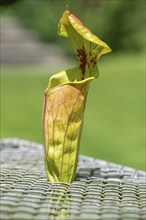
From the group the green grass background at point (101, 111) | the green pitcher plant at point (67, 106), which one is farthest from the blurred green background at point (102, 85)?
the green pitcher plant at point (67, 106)

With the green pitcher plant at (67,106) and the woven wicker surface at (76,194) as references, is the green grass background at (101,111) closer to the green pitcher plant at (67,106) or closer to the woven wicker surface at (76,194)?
the woven wicker surface at (76,194)

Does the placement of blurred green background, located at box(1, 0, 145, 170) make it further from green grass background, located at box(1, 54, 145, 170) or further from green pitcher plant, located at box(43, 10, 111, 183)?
green pitcher plant, located at box(43, 10, 111, 183)

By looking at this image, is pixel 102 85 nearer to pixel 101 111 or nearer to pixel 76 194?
pixel 101 111

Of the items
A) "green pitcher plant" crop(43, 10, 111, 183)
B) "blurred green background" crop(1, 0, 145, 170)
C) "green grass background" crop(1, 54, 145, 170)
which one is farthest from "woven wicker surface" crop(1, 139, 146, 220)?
"green grass background" crop(1, 54, 145, 170)

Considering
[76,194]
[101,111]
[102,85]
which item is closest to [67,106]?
[76,194]

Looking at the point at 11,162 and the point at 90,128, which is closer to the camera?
the point at 11,162

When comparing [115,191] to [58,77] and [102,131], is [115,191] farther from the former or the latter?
[102,131]

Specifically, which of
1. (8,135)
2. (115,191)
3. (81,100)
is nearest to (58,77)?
(81,100)
